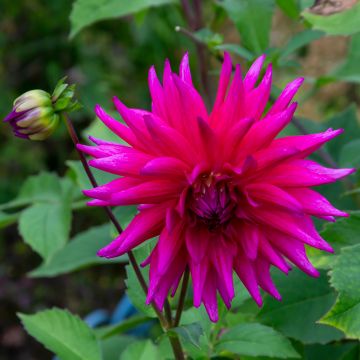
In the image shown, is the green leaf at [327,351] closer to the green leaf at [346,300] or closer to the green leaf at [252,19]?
the green leaf at [346,300]

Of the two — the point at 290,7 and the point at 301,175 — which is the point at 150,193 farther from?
the point at 290,7

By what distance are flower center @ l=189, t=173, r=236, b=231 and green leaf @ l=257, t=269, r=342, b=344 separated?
24 centimetres

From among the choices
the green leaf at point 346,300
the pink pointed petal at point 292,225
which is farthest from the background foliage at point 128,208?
the pink pointed petal at point 292,225

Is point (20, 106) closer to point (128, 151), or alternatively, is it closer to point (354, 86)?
point (128, 151)

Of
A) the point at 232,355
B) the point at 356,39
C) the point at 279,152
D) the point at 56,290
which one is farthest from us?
the point at 56,290

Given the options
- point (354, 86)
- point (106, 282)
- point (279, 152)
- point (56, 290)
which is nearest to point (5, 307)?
point (56, 290)

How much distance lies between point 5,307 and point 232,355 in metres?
1.40

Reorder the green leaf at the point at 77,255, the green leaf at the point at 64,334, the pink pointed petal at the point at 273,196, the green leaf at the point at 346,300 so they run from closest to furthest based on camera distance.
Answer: the pink pointed petal at the point at 273,196 → the green leaf at the point at 346,300 → the green leaf at the point at 64,334 → the green leaf at the point at 77,255

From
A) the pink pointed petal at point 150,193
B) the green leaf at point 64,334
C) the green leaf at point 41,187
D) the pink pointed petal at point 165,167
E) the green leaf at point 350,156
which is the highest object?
the pink pointed petal at point 165,167

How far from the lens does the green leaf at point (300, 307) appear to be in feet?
2.33

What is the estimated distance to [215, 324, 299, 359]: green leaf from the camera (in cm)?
65

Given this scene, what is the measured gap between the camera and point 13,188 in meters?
1.94

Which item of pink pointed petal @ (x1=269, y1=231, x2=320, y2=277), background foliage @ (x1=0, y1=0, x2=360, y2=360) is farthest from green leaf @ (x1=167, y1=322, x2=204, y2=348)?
pink pointed petal @ (x1=269, y1=231, x2=320, y2=277)

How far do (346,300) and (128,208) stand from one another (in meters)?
0.39
